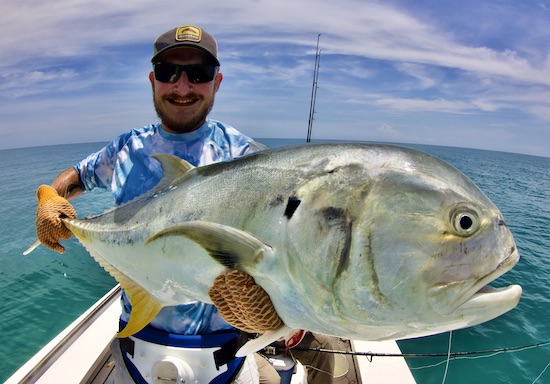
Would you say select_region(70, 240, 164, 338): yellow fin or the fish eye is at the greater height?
the fish eye

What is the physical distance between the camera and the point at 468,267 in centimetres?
96

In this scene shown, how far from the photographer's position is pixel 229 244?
3.91ft

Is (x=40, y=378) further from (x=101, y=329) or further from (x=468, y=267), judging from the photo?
(x=468, y=267)

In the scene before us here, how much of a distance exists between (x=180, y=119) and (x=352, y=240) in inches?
60.2

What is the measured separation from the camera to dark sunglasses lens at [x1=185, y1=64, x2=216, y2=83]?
222 cm

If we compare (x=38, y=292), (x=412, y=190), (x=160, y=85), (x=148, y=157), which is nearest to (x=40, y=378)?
(x=148, y=157)

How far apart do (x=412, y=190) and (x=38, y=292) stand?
892cm

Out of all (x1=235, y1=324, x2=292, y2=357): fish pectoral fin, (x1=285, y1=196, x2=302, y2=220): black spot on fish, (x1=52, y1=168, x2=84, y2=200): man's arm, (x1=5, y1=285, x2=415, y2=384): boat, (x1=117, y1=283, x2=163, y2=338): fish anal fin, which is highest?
(x1=285, y1=196, x2=302, y2=220): black spot on fish

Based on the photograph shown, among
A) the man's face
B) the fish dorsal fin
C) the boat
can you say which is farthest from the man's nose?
the boat

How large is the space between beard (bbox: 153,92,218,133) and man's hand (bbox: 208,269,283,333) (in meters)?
1.19

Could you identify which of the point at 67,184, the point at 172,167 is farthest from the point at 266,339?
the point at 67,184

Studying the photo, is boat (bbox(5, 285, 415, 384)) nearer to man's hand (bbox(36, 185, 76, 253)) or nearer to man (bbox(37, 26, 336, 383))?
man (bbox(37, 26, 336, 383))

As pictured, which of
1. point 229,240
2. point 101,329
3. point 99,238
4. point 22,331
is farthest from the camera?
point 22,331

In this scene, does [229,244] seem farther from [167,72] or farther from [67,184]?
[67,184]
